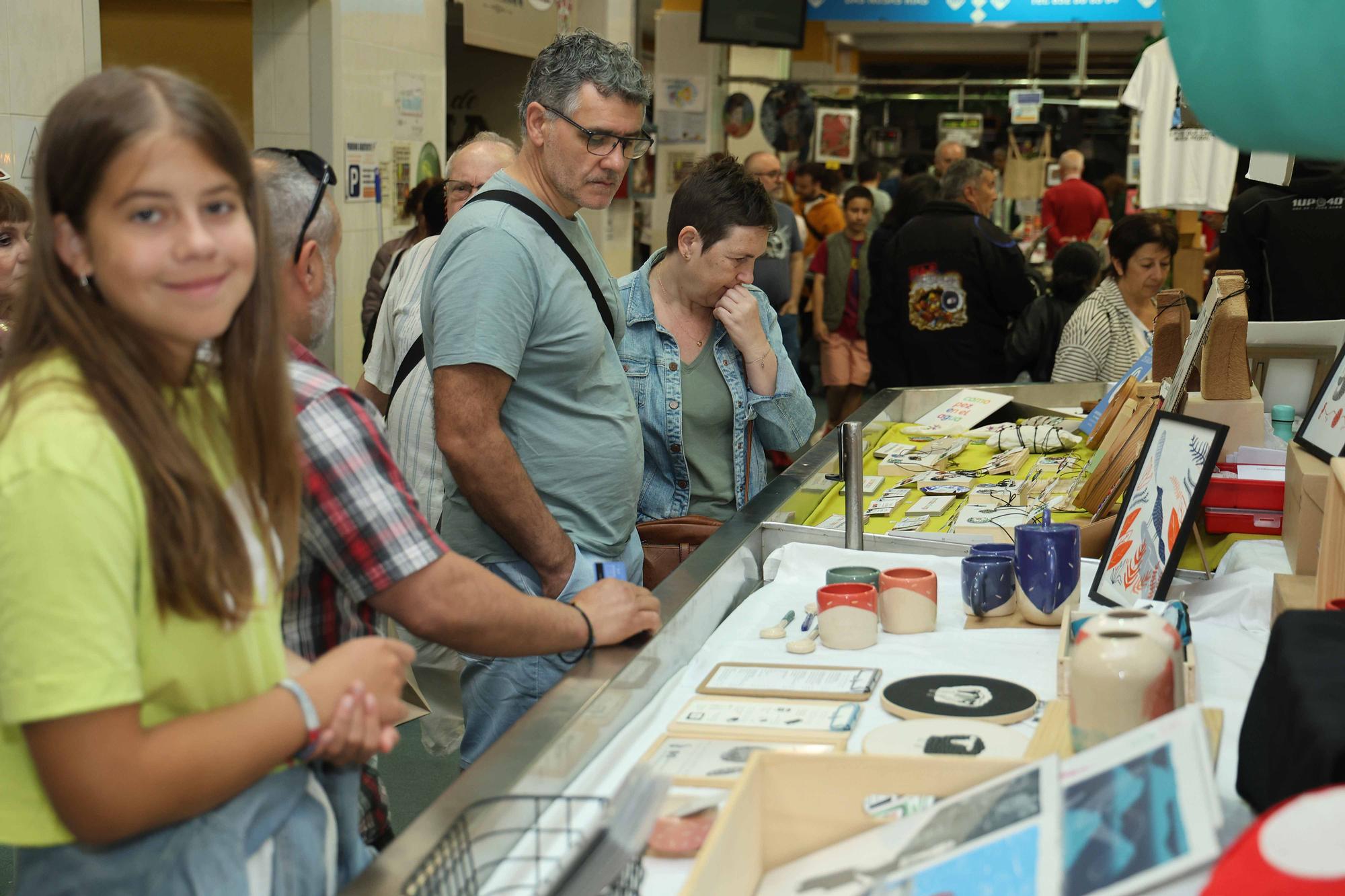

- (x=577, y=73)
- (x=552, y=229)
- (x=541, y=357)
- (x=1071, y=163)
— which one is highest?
(x=1071, y=163)

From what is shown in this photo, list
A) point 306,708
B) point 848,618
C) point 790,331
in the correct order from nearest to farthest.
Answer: point 306,708, point 848,618, point 790,331

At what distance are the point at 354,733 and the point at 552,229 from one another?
132 centimetres

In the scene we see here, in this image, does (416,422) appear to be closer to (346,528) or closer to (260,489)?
(346,528)

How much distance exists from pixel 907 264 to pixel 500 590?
15.6 ft

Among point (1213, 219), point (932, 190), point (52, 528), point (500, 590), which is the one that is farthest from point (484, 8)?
point (52, 528)

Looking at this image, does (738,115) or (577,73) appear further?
(738,115)

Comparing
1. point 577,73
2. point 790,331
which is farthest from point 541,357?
point 790,331

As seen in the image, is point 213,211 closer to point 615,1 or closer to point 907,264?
point 907,264

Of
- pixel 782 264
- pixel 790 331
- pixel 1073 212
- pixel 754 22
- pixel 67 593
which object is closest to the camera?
pixel 67 593

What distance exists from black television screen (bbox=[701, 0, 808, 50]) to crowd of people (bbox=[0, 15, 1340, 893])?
786 cm

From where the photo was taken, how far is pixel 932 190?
6656mm

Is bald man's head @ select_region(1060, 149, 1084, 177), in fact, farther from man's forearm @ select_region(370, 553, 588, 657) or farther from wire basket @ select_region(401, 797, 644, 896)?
wire basket @ select_region(401, 797, 644, 896)

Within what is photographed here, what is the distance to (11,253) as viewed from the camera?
298 cm

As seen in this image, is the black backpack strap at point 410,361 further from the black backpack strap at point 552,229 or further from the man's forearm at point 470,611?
the man's forearm at point 470,611
